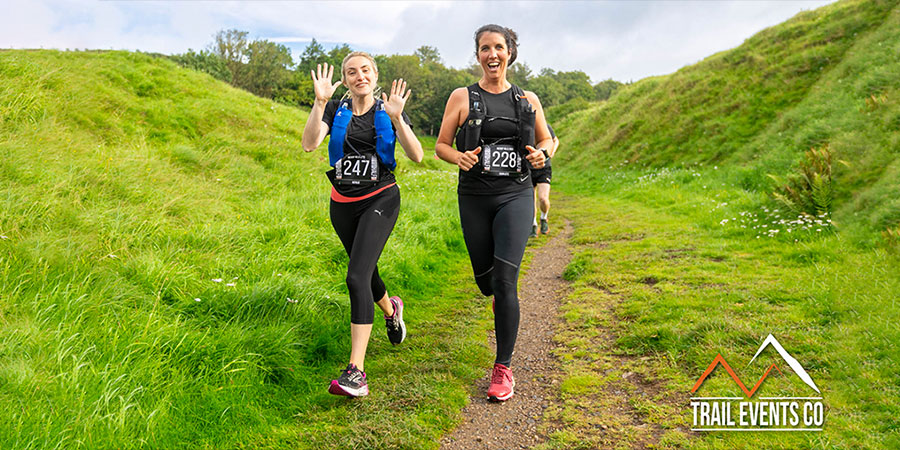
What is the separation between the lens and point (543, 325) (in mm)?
5492

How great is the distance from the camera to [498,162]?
4.16 metres

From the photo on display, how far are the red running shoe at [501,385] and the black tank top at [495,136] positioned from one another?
4.51 feet

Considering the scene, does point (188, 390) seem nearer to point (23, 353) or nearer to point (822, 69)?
point (23, 353)

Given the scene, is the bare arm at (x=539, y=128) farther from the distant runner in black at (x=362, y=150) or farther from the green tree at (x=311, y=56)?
the green tree at (x=311, y=56)

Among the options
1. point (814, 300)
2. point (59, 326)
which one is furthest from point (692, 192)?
point (59, 326)

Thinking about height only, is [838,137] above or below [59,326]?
above

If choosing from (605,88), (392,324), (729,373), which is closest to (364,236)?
(392,324)

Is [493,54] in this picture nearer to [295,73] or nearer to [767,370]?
[767,370]

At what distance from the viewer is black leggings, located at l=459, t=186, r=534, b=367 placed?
4.00 metres

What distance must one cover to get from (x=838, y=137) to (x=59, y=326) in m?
12.9

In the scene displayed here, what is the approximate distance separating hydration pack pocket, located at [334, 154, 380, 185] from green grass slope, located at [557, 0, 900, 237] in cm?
689

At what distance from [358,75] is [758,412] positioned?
3735 millimetres

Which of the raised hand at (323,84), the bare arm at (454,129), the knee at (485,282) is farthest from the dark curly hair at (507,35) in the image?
the knee at (485,282)

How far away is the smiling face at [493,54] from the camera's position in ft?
13.6
